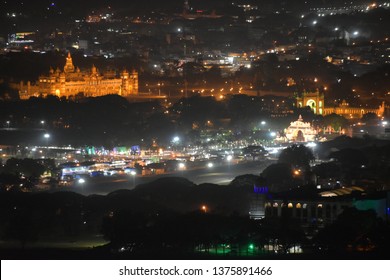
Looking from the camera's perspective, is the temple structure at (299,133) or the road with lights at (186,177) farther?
the temple structure at (299,133)

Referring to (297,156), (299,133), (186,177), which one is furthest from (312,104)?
(186,177)

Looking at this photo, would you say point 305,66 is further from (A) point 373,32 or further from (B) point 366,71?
(A) point 373,32

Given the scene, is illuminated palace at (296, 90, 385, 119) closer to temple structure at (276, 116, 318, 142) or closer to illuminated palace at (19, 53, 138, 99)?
temple structure at (276, 116, 318, 142)

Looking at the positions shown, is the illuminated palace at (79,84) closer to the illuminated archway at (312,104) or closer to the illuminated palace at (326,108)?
the illuminated palace at (326,108)

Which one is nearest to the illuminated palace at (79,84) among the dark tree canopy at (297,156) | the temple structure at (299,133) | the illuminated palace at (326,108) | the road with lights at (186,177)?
the illuminated palace at (326,108)

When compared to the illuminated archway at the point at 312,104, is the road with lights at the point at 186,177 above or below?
below

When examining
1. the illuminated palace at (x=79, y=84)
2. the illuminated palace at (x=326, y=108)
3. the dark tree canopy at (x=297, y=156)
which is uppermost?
the illuminated palace at (x=79, y=84)

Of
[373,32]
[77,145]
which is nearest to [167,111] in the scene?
[77,145]

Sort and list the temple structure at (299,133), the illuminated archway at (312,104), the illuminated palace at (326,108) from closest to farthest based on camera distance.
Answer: the temple structure at (299,133), the illuminated palace at (326,108), the illuminated archway at (312,104)

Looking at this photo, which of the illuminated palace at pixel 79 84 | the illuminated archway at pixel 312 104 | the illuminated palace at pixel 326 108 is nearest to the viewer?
the illuminated palace at pixel 326 108
